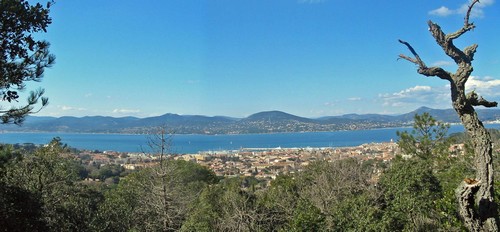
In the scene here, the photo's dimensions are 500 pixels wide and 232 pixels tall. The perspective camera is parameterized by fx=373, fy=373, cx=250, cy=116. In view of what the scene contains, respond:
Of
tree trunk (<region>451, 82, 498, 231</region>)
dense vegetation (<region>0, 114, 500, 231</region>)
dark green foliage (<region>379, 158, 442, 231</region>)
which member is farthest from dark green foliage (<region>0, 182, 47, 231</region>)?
tree trunk (<region>451, 82, 498, 231</region>)

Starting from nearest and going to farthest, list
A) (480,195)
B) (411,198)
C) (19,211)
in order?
(480,195) → (19,211) → (411,198)

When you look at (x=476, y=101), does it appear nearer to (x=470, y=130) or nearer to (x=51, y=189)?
(x=470, y=130)

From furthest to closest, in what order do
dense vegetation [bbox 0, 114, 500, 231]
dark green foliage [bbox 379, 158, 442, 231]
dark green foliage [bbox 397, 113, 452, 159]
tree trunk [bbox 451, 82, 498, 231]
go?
dark green foliage [bbox 397, 113, 452, 159] → dark green foliage [bbox 379, 158, 442, 231] → dense vegetation [bbox 0, 114, 500, 231] → tree trunk [bbox 451, 82, 498, 231]

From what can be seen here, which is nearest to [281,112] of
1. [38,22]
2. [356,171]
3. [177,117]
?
[177,117]

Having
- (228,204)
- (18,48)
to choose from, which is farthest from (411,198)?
(18,48)

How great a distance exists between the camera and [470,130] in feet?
13.9

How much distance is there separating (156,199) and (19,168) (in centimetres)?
406

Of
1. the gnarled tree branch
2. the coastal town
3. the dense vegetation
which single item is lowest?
the coastal town

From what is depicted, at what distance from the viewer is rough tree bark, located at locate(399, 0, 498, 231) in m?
3.82

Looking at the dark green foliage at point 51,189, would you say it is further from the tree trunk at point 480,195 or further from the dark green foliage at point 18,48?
the tree trunk at point 480,195

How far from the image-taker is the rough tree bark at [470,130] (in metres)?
3.82

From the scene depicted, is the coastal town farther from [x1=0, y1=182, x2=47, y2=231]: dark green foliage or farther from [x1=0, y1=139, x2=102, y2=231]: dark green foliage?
[x1=0, y1=182, x2=47, y2=231]: dark green foliage

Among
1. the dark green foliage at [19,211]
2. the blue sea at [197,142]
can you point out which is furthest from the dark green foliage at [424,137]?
the blue sea at [197,142]

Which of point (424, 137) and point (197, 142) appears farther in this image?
point (197, 142)
